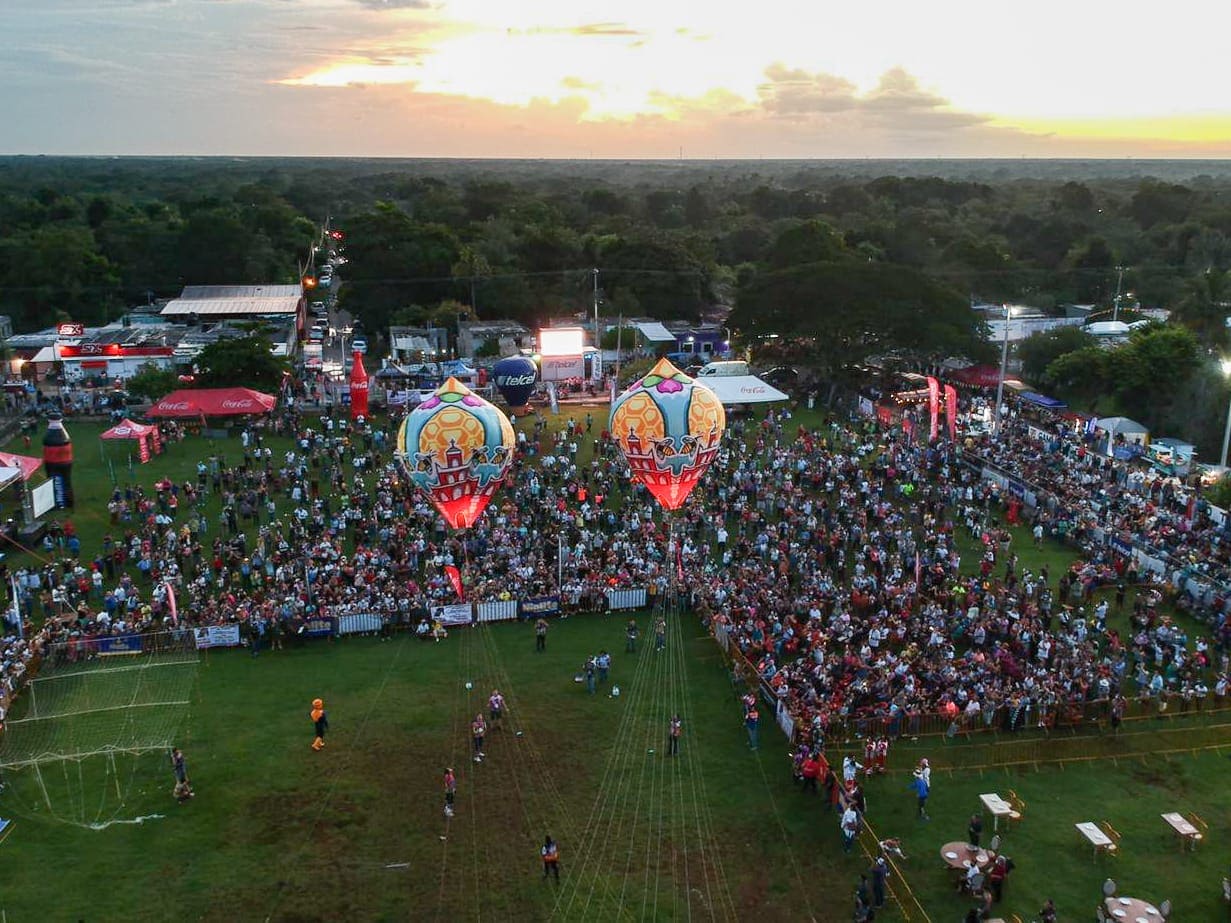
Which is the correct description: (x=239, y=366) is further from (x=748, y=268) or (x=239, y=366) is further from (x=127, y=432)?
(x=748, y=268)

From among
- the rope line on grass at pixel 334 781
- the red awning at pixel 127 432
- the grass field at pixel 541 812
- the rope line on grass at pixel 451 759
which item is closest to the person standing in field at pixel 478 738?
the grass field at pixel 541 812

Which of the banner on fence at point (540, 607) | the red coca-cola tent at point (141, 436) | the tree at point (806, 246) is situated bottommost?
the banner on fence at point (540, 607)

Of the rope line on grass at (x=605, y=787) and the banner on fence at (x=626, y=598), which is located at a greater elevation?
the banner on fence at (x=626, y=598)

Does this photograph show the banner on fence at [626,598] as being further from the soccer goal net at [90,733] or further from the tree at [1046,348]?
the tree at [1046,348]

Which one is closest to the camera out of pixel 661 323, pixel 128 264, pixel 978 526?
Result: pixel 978 526

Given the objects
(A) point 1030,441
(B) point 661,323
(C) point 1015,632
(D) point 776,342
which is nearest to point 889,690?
(C) point 1015,632

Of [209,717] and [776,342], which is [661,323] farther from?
[209,717]
